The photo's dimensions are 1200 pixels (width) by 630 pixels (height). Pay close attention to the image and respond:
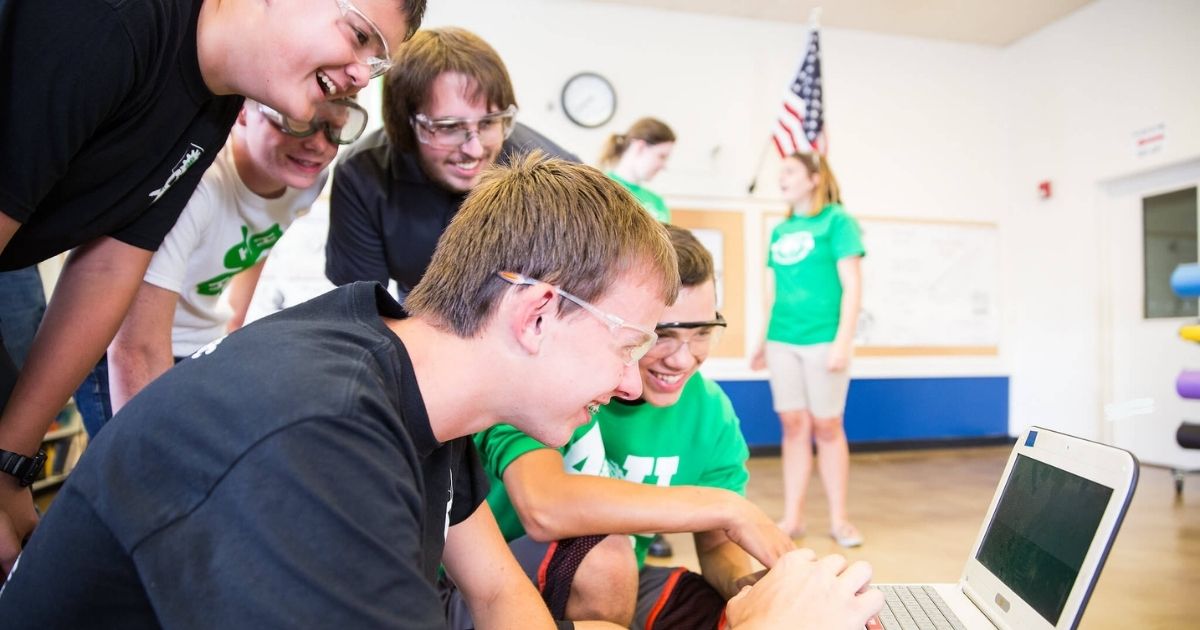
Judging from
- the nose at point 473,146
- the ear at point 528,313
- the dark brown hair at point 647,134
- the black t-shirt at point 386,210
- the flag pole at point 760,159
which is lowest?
the ear at point 528,313

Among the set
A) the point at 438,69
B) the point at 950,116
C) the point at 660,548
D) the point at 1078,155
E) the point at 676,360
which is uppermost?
the point at 950,116

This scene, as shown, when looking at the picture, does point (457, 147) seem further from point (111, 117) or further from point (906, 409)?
point (906, 409)

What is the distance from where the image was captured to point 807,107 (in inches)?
185

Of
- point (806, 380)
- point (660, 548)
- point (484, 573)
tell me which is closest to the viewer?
point (484, 573)

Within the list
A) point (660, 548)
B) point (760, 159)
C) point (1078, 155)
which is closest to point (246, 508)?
point (660, 548)

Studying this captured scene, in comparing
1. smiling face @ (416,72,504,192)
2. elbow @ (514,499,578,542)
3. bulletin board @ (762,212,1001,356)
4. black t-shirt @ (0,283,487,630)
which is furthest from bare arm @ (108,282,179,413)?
bulletin board @ (762,212,1001,356)

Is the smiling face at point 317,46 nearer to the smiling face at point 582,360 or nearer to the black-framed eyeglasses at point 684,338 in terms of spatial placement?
the smiling face at point 582,360

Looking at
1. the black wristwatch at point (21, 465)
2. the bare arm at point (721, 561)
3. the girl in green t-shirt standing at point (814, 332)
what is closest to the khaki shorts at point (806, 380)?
the girl in green t-shirt standing at point (814, 332)

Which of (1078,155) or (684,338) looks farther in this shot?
(1078,155)

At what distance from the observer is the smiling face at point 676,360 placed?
1.38m

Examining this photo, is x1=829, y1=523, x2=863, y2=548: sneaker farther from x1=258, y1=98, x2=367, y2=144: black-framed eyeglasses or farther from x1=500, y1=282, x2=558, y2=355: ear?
x1=500, y1=282, x2=558, y2=355: ear

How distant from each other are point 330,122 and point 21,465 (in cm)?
81

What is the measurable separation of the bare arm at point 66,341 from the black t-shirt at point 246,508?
1.96 ft

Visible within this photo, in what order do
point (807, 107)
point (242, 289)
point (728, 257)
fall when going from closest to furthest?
point (242, 289), point (807, 107), point (728, 257)
